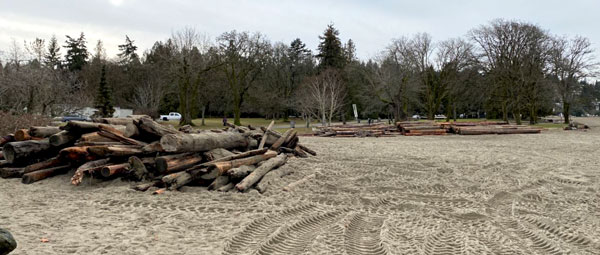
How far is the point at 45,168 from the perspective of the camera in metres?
8.56

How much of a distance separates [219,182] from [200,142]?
1287 mm

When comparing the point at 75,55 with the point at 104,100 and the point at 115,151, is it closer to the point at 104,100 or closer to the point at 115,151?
the point at 104,100

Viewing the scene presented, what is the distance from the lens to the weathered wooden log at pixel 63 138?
8.52m

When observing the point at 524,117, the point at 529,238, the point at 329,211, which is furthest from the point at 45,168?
the point at 524,117

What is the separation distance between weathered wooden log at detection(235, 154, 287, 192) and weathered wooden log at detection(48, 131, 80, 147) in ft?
14.5

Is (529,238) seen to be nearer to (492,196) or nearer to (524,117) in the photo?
(492,196)

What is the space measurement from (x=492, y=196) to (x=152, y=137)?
7.23m

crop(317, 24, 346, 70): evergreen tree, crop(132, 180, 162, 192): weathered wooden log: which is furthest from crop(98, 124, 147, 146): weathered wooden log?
crop(317, 24, 346, 70): evergreen tree

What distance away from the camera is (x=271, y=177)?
832 cm

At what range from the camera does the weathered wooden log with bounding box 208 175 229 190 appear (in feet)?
24.0

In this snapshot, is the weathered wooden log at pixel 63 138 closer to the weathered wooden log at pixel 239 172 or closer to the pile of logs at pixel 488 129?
the weathered wooden log at pixel 239 172

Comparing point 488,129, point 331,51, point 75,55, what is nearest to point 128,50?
point 75,55

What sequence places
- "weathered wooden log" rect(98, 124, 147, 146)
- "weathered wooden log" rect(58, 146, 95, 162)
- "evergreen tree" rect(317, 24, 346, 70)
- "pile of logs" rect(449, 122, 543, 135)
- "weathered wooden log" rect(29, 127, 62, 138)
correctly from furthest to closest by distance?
"evergreen tree" rect(317, 24, 346, 70), "pile of logs" rect(449, 122, 543, 135), "weathered wooden log" rect(29, 127, 62, 138), "weathered wooden log" rect(98, 124, 147, 146), "weathered wooden log" rect(58, 146, 95, 162)

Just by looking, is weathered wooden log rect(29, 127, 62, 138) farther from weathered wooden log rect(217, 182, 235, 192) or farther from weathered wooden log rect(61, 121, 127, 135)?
weathered wooden log rect(217, 182, 235, 192)
